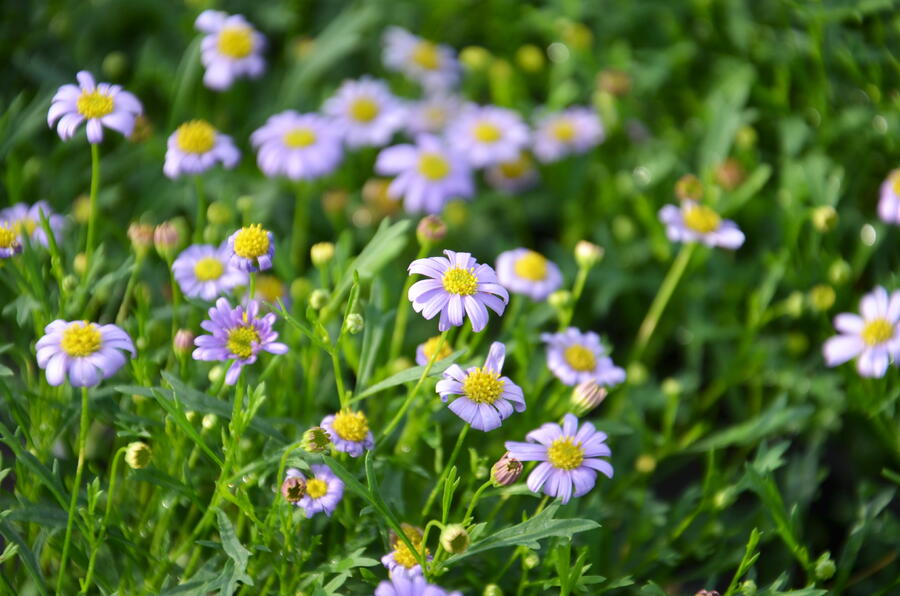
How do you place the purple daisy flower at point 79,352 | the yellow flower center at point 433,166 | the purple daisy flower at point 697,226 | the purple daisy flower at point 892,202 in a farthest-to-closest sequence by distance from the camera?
the yellow flower center at point 433,166
the purple daisy flower at point 892,202
the purple daisy flower at point 697,226
the purple daisy flower at point 79,352

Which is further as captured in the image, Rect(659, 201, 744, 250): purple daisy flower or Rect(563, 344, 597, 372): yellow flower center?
Rect(659, 201, 744, 250): purple daisy flower

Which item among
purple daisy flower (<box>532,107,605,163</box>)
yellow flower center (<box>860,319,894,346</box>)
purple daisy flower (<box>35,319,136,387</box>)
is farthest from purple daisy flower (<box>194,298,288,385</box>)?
purple daisy flower (<box>532,107,605,163</box>)

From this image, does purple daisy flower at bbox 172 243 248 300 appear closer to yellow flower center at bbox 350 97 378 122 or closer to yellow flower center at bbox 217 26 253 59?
yellow flower center at bbox 217 26 253 59

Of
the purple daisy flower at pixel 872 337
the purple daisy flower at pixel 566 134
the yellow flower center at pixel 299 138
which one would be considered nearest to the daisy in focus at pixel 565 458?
the purple daisy flower at pixel 872 337

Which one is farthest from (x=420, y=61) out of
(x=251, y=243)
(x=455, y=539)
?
(x=455, y=539)

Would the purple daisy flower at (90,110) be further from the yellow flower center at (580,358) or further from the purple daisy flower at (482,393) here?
the yellow flower center at (580,358)

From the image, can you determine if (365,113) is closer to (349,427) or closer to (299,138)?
(299,138)

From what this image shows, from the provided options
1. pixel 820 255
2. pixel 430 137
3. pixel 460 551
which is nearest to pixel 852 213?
pixel 820 255
